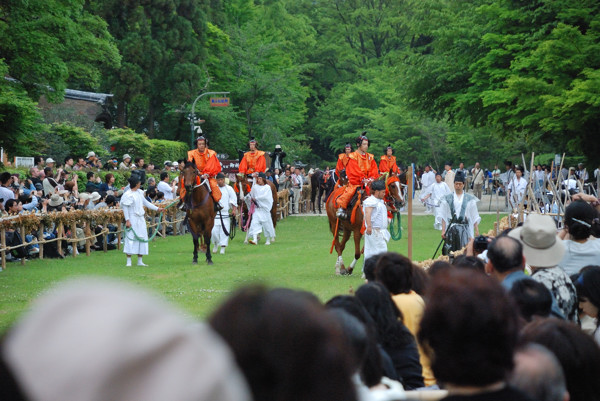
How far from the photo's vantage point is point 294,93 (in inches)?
2132

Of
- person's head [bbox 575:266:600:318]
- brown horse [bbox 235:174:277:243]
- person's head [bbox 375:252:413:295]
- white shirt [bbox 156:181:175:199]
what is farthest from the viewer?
white shirt [bbox 156:181:175:199]

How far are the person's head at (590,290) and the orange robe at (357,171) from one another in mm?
10916

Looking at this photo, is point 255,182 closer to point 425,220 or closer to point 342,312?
point 425,220

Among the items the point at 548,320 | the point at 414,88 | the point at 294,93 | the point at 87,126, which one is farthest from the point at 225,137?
the point at 548,320

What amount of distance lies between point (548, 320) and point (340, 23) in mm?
73183

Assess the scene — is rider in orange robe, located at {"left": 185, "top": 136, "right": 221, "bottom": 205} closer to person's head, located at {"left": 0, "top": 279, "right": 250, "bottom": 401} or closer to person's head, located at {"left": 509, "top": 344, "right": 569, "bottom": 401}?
person's head, located at {"left": 509, "top": 344, "right": 569, "bottom": 401}

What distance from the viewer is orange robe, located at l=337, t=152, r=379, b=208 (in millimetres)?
16625

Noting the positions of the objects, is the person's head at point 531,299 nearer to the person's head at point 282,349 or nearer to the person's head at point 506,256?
the person's head at point 506,256

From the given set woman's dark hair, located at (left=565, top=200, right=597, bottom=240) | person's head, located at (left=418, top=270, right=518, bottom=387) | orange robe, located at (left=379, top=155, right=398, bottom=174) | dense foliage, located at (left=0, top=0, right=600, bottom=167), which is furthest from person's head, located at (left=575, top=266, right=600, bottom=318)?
orange robe, located at (left=379, top=155, right=398, bottom=174)

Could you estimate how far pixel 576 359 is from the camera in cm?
379

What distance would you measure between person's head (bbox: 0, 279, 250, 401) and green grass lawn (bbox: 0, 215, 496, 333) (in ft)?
30.7

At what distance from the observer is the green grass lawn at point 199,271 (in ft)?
45.6

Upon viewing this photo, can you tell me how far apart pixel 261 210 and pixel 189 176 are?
6.40 meters

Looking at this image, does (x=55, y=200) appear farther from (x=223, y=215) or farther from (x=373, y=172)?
(x=373, y=172)
